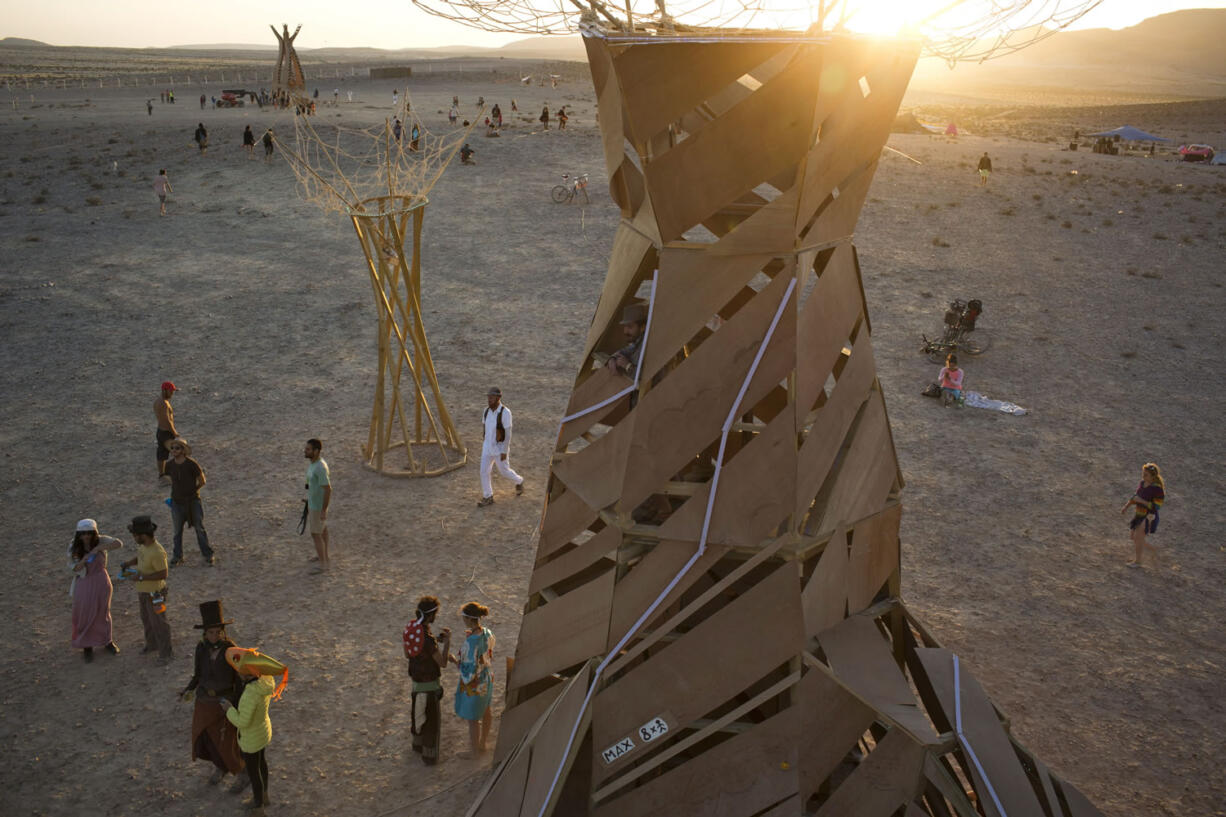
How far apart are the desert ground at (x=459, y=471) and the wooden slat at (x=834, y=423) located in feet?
10.1

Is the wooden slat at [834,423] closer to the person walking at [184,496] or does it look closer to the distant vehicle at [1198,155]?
the person walking at [184,496]

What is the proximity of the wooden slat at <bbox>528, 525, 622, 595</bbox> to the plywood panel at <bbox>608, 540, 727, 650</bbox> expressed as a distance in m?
0.19

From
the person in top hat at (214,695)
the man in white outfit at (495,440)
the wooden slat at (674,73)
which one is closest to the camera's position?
the wooden slat at (674,73)

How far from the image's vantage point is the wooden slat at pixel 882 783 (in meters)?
3.93

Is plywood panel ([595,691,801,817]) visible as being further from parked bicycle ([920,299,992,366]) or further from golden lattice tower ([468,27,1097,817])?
parked bicycle ([920,299,992,366])

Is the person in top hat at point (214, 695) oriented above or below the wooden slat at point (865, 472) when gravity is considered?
below

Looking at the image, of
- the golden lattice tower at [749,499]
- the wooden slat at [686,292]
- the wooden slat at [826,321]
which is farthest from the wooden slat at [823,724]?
the wooden slat at [686,292]

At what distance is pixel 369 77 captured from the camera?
66500mm

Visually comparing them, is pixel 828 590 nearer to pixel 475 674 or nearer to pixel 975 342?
pixel 475 674

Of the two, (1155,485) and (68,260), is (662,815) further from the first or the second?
(68,260)

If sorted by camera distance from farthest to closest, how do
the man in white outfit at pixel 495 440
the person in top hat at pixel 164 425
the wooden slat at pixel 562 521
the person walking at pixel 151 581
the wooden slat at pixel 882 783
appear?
the person in top hat at pixel 164 425 → the man in white outfit at pixel 495 440 → the person walking at pixel 151 581 → the wooden slat at pixel 562 521 → the wooden slat at pixel 882 783

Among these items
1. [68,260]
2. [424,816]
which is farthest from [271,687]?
[68,260]

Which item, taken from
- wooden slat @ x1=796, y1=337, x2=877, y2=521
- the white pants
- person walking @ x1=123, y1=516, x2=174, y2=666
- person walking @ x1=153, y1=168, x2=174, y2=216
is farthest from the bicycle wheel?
person walking @ x1=153, y1=168, x2=174, y2=216

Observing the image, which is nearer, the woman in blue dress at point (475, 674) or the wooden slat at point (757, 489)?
the wooden slat at point (757, 489)
